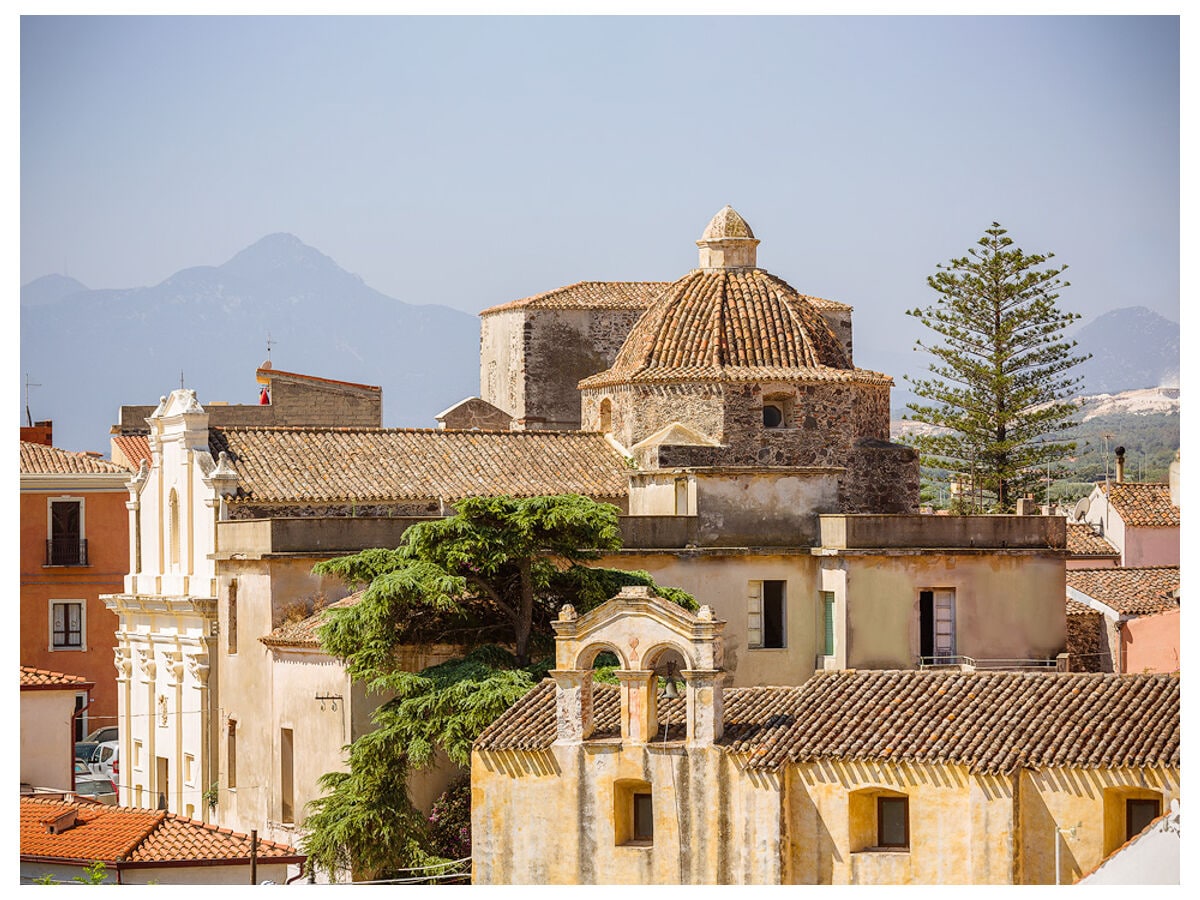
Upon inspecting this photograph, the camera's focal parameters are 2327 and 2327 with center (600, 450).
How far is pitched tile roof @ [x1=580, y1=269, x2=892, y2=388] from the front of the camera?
125ft

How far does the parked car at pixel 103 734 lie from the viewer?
4466cm

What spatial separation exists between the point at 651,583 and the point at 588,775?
644cm

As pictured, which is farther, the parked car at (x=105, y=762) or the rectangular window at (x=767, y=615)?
the parked car at (x=105, y=762)

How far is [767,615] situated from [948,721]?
1074cm

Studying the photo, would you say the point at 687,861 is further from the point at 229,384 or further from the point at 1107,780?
the point at 229,384

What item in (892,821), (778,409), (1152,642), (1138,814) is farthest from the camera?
(778,409)

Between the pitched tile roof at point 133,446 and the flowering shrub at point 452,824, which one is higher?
the pitched tile roof at point 133,446

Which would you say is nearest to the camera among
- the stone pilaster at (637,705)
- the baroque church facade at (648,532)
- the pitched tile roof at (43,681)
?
the stone pilaster at (637,705)

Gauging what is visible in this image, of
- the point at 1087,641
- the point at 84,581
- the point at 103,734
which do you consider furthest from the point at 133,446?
the point at 1087,641

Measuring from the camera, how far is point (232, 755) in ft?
115

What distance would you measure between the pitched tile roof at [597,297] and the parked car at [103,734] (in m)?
11.5

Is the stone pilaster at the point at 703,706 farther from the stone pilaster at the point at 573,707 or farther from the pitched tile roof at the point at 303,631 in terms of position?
the pitched tile roof at the point at 303,631

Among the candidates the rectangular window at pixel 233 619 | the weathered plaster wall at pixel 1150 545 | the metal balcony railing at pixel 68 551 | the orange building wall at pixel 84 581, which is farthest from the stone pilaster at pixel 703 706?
the weathered plaster wall at pixel 1150 545

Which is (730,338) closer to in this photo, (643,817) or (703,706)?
(703,706)
